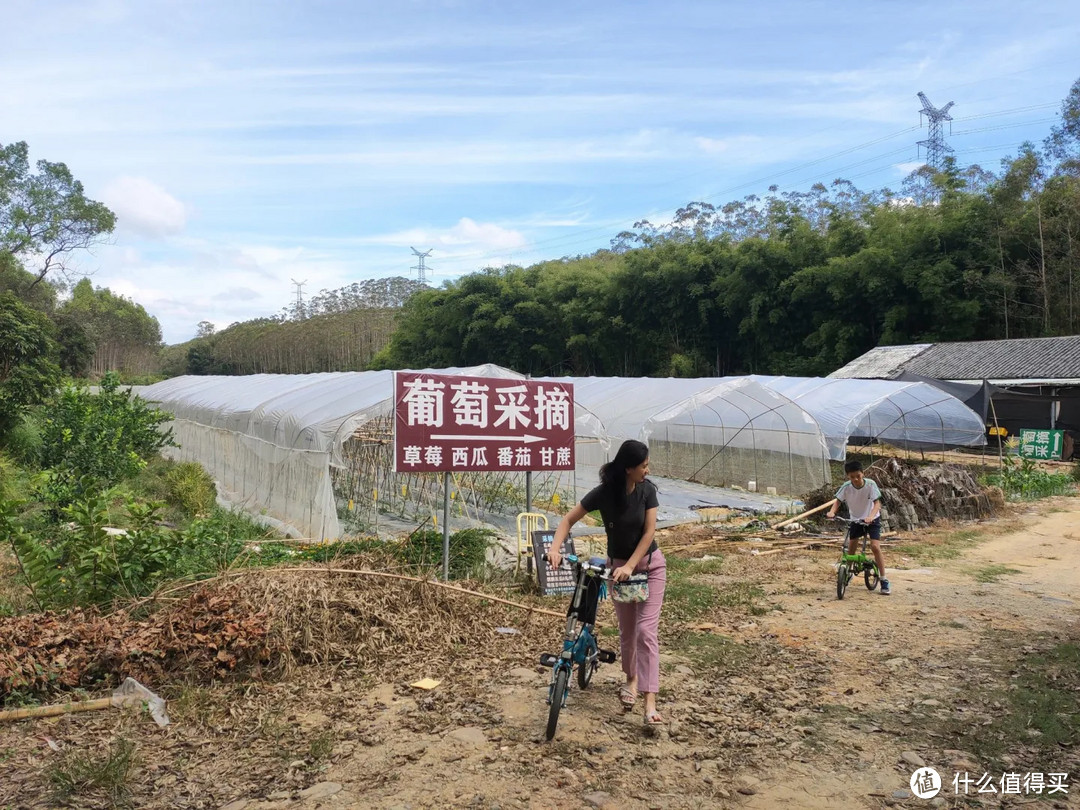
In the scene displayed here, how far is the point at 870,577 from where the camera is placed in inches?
300

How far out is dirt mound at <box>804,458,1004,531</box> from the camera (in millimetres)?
11148

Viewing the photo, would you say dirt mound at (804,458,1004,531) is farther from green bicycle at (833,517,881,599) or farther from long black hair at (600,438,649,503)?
long black hair at (600,438,649,503)

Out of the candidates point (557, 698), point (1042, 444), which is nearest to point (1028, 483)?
point (1042, 444)

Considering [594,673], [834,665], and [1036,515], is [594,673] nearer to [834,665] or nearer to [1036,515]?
[834,665]

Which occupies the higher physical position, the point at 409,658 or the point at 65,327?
the point at 65,327

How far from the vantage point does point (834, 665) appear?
525cm

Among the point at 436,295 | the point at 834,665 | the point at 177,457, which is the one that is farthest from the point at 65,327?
the point at 834,665

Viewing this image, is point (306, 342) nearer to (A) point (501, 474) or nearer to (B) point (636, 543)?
(A) point (501, 474)

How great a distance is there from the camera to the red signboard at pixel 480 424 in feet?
21.1

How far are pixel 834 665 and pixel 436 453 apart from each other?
3.33 metres

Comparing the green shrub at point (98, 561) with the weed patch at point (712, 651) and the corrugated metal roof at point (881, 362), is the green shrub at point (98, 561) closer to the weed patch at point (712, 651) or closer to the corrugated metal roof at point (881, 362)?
the weed patch at point (712, 651)

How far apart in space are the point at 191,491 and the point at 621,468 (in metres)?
9.74

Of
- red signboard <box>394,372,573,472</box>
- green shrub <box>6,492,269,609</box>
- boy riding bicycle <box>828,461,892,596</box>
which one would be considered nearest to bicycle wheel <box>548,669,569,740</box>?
red signboard <box>394,372,573,472</box>

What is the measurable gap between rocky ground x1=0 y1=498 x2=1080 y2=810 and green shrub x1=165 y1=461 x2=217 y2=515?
734 centimetres
